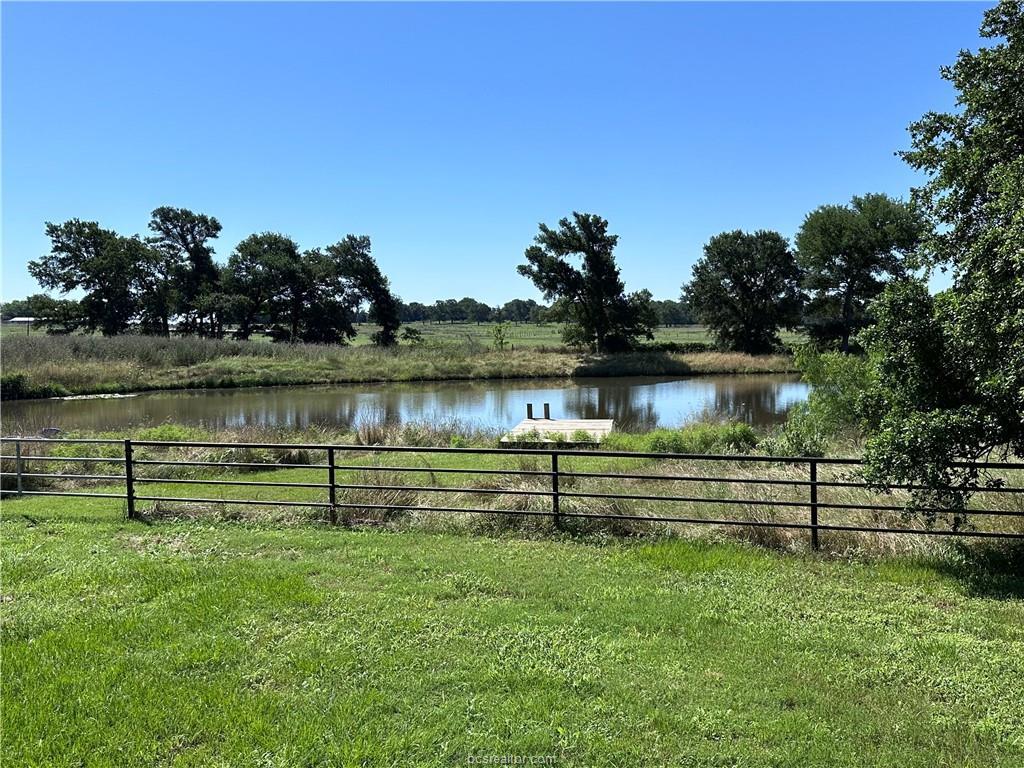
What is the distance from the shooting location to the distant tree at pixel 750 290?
209 ft

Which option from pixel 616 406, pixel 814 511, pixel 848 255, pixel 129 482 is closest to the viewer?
pixel 814 511

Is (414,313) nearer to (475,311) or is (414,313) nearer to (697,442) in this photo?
(475,311)

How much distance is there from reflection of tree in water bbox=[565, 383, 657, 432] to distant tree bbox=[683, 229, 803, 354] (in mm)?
26008

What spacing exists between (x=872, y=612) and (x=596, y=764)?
3.05 metres

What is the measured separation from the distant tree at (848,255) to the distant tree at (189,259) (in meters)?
A: 59.8

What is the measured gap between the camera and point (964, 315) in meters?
5.41

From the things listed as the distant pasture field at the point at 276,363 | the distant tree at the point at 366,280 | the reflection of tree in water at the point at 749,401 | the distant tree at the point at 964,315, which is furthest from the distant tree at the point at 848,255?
the distant tree at the point at 964,315

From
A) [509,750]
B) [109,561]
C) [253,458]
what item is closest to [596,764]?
[509,750]

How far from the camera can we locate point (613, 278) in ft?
200

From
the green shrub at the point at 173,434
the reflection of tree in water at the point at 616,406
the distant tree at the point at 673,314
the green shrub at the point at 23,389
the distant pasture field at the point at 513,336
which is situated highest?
the distant tree at the point at 673,314

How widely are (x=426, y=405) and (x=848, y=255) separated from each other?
152ft

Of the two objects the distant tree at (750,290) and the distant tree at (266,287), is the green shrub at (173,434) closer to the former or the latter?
the distant tree at (266,287)

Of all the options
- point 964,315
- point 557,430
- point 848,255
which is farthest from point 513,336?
point 964,315

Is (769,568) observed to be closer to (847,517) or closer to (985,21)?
(847,517)
